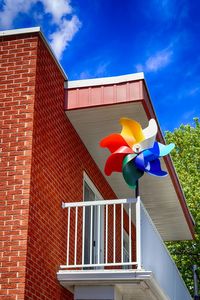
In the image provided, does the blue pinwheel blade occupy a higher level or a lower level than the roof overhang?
lower

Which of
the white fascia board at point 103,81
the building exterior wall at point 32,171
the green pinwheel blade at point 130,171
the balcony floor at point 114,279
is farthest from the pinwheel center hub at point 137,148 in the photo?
the balcony floor at point 114,279

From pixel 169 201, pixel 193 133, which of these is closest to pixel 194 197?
pixel 193 133

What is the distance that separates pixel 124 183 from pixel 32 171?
567cm

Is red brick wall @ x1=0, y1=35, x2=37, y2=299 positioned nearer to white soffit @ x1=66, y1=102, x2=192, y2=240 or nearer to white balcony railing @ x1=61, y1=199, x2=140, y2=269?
white balcony railing @ x1=61, y1=199, x2=140, y2=269

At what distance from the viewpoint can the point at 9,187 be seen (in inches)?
337

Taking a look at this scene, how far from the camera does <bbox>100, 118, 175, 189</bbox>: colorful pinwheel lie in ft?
30.9

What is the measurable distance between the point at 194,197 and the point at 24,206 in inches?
824

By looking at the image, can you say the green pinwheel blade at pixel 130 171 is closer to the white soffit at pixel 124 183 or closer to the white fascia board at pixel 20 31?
the white soffit at pixel 124 183

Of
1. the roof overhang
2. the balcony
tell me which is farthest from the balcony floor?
the roof overhang

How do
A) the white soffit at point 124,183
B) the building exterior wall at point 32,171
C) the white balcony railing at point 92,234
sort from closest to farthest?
the building exterior wall at point 32,171 → the white balcony railing at point 92,234 → the white soffit at point 124,183

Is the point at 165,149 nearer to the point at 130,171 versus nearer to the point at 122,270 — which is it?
the point at 130,171

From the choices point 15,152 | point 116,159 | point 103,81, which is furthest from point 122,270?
point 103,81

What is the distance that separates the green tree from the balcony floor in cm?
1788

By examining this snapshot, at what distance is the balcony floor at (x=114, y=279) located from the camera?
28.9 feet
